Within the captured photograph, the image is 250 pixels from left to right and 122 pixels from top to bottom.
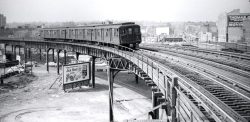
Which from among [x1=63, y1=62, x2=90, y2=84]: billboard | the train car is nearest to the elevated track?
the train car

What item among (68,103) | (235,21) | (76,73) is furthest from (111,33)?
(235,21)

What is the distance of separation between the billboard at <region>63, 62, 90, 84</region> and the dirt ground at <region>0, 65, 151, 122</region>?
1619 mm

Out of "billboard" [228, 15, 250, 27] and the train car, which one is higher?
"billboard" [228, 15, 250, 27]

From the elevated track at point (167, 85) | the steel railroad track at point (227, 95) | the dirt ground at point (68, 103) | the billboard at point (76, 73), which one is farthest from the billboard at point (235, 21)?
the steel railroad track at point (227, 95)

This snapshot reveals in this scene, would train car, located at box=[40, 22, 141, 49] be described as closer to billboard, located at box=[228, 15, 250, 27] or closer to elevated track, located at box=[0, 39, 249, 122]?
elevated track, located at box=[0, 39, 249, 122]

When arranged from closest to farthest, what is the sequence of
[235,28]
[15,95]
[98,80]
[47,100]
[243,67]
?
[243,67] → [47,100] → [15,95] → [98,80] → [235,28]

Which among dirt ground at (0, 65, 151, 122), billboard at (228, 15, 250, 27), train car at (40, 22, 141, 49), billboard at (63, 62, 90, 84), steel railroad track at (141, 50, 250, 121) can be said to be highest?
billboard at (228, 15, 250, 27)

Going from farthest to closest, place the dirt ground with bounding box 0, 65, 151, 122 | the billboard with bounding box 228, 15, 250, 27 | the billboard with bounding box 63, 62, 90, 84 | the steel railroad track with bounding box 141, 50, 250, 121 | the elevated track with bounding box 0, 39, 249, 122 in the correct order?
the billboard with bounding box 228, 15, 250, 27
the billboard with bounding box 63, 62, 90, 84
the dirt ground with bounding box 0, 65, 151, 122
the steel railroad track with bounding box 141, 50, 250, 121
the elevated track with bounding box 0, 39, 249, 122

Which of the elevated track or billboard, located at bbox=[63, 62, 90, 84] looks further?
billboard, located at bbox=[63, 62, 90, 84]

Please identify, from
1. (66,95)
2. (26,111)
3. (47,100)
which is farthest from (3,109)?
(66,95)

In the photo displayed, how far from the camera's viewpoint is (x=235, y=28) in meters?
66.1

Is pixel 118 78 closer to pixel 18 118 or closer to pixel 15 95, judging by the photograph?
pixel 15 95

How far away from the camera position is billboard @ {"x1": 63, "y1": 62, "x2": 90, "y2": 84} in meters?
40.6

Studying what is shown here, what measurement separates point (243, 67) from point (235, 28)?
49.9m
